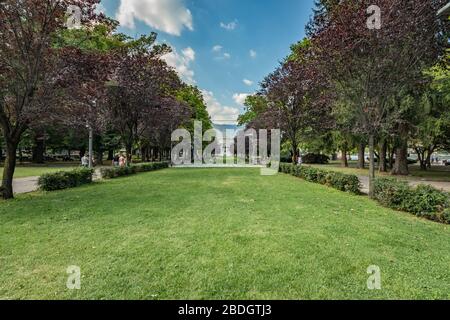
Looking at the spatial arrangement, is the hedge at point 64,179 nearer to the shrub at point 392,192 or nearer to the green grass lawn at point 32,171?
the green grass lawn at point 32,171

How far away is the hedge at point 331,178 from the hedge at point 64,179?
36.5 ft

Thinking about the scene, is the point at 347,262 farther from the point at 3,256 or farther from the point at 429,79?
the point at 429,79

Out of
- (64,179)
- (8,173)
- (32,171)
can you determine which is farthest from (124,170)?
(32,171)

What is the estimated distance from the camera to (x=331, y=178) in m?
12.1

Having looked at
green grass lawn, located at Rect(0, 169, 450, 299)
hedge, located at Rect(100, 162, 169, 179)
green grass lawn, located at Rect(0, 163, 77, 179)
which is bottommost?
green grass lawn, located at Rect(0, 169, 450, 299)

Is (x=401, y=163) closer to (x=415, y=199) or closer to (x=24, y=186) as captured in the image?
(x=415, y=199)

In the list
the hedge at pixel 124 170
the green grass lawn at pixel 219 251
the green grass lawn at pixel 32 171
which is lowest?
the green grass lawn at pixel 219 251

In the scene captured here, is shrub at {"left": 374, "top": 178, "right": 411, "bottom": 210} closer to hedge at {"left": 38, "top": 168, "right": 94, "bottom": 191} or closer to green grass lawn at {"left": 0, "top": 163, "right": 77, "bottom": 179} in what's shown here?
hedge at {"left": 38, "top": 168, "right": 94, "bottom": 191}

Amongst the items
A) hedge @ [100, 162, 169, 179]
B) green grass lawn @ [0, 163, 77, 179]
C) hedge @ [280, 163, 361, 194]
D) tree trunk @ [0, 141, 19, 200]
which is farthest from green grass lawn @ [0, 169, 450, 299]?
green grass lawn @ [0, 163, 77, 179]

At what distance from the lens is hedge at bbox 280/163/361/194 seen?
414 inches

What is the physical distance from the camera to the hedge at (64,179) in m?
10.7

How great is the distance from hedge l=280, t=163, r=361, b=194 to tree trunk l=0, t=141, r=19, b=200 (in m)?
11.9

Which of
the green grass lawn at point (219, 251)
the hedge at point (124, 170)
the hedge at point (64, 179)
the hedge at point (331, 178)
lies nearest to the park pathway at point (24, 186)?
the hedge at point (64, 179)
